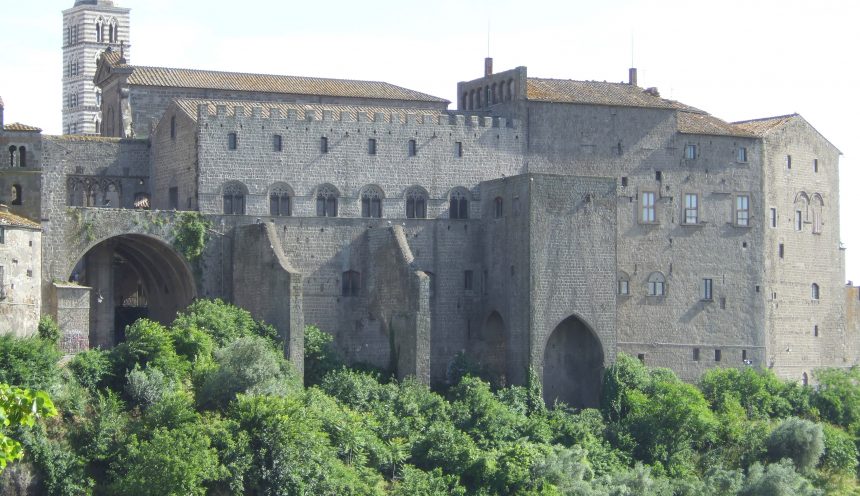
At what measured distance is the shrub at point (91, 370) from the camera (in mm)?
49500

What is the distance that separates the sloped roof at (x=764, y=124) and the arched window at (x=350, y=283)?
17.7m

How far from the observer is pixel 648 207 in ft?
206

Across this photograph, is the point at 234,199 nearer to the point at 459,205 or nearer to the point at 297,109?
the point at 297,109

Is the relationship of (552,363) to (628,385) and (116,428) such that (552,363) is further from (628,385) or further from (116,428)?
(116,428)

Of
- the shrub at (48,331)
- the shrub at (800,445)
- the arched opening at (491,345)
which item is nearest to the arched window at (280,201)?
the arched opening at (491,345)

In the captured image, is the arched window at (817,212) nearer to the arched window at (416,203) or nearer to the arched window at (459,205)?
the arched window at (459,205)

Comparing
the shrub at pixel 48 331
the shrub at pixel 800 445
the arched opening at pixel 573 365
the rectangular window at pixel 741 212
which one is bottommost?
the shrub at pixel 800 445

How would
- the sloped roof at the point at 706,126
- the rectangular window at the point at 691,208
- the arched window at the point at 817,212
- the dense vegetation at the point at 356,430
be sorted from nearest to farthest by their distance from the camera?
1. the dense vegetation at the point at 356,430
2. the rectangular window at the point at 691,208
3. the sloped roof at the point at 706,126
4. the arched window at the point at 817,212

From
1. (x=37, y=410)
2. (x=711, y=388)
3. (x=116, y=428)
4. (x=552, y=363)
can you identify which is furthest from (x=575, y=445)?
(x=37, y=410)

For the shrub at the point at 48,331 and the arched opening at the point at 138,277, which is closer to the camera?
the shrub at the point at 48,331

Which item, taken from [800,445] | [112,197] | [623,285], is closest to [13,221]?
[112,197]

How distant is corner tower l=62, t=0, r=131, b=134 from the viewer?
97125mm

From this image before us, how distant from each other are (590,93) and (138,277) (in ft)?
59.6

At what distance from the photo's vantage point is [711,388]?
6106 centimetres
